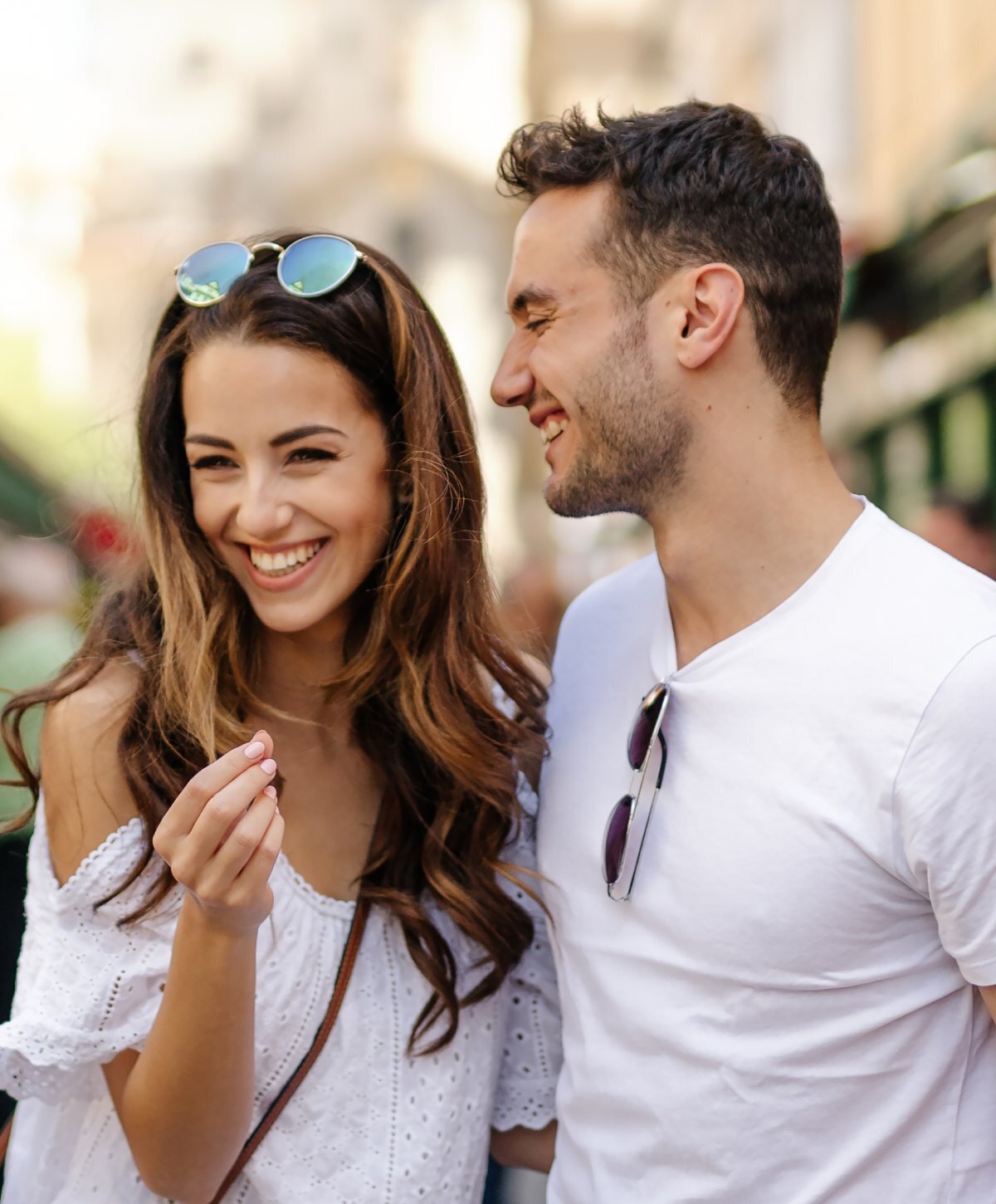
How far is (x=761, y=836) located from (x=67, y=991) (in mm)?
1191

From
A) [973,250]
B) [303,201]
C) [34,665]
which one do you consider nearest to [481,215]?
[303,201]

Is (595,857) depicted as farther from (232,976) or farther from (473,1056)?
(232,976)

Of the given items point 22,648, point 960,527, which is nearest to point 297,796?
point 22,648

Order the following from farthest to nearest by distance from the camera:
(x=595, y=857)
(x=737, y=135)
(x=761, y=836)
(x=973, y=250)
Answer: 1. (x=973, y=250)
2. (x=737, y=135)
3. (x=595, y=857)
4. (x=761, y=836)

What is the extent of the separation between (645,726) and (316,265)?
3.58ft

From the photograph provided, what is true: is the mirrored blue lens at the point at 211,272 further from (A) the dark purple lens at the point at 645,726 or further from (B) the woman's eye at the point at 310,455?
(A) the dark purple lens at the point at 645,726

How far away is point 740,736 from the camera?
2.17 m

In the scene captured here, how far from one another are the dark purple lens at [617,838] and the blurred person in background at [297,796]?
34cm

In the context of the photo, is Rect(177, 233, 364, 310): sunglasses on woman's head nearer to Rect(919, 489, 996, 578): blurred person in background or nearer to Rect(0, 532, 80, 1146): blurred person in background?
Rect(0, 532, 80, 1146): blurred person in background

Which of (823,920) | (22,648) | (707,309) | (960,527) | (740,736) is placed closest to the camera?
(823,920)

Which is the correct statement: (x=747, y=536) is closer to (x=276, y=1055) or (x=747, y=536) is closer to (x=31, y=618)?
(x=276, y=1055)

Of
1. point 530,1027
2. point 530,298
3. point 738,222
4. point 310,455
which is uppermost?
→ point 738,222

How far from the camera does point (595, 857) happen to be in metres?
2.35

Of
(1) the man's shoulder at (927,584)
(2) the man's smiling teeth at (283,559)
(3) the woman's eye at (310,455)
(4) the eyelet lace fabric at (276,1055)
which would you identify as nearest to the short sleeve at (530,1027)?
(4) the eyelet lace fabric at (276,1055)
